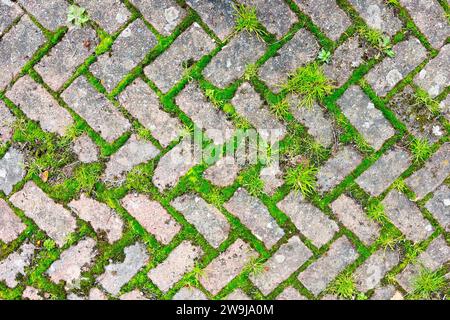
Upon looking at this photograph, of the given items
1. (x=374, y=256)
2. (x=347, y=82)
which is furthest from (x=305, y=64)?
(x=374, y=256)

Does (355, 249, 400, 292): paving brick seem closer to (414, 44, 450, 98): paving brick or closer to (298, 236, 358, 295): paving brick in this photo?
(298, 236, 358, 295): paving brick

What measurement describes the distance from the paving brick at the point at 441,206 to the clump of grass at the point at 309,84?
1147 mm

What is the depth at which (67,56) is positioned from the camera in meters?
2.73

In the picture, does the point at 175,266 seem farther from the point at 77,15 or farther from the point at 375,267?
the point at 77,15

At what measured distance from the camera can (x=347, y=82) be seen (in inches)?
107

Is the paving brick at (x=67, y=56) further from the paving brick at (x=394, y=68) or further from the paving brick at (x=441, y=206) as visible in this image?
the paving brick at (x=441, y=206)

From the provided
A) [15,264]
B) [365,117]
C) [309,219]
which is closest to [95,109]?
[15,264]

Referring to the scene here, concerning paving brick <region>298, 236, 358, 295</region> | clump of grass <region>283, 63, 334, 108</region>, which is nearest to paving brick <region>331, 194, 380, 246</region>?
paving brick <region>298, 236, 358, 295</region>

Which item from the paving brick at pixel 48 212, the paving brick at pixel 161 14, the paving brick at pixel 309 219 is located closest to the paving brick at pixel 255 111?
the paving brick at pixel 309 219

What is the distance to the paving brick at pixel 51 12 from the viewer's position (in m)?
2.72

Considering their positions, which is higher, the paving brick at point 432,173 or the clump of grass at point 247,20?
the clump of grass at point 247,20

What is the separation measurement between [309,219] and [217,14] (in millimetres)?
1664

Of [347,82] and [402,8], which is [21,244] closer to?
[347,82]

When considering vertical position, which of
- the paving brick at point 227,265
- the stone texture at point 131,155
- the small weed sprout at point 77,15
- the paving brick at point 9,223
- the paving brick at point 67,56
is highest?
the small weed sprout at point 77,15
